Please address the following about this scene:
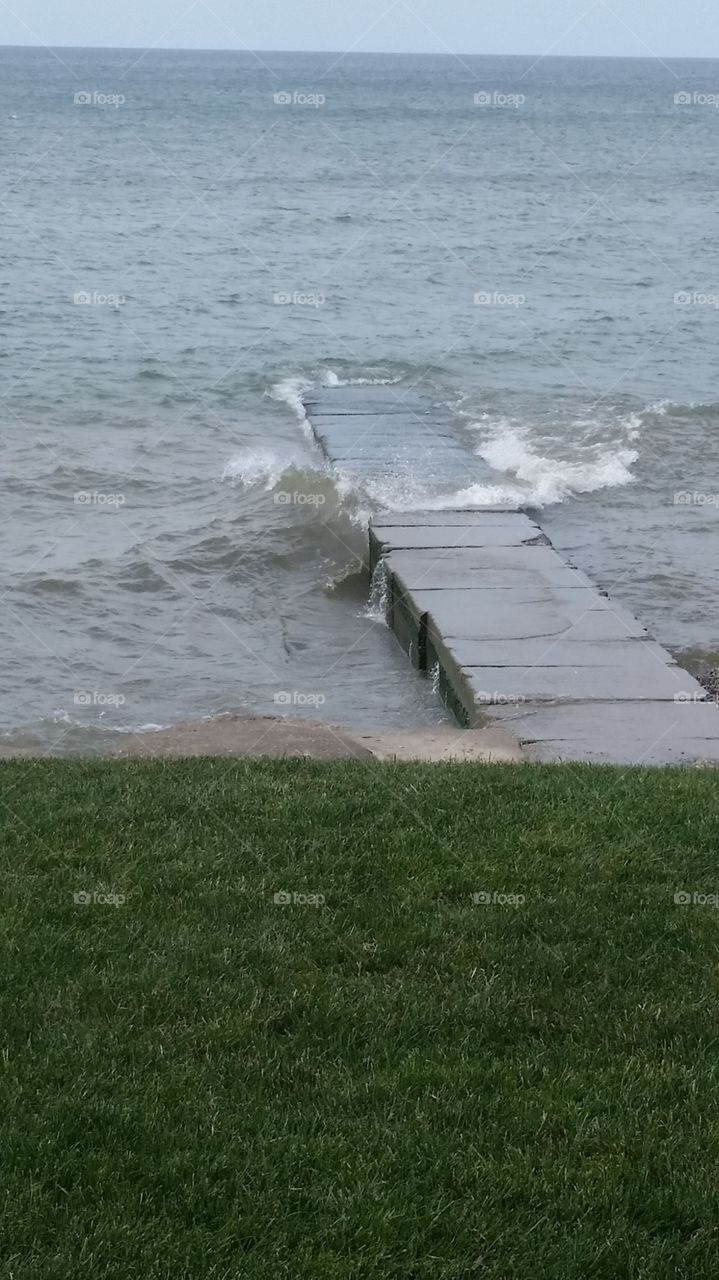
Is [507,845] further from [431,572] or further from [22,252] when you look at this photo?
[22,252]

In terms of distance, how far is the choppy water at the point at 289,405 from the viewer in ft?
36.9

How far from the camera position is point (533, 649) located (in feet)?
30.6

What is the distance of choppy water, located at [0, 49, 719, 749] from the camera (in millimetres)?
11234

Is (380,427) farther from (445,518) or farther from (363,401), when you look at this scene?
(445,518)

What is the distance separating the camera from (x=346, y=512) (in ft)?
45.4

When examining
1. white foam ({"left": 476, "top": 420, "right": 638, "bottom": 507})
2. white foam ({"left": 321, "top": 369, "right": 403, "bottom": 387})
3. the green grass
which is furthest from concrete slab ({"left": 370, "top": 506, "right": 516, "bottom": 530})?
A: white foam ({"left": 321, "top": 369, "right": 403, "bottom": 387})

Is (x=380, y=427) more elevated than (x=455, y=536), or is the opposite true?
(x=380, y=427)

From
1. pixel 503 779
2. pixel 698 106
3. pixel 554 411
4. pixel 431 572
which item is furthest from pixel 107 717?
pixel 698 106

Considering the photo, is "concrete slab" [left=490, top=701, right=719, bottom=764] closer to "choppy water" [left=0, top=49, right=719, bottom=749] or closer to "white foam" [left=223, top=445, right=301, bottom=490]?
"choppy water" [left=0, top=49, right=719, bottom=749]

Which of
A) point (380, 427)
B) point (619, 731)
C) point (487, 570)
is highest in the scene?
point (380, 427)

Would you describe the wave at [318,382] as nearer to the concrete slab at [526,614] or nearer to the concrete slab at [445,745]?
the concrete slab at [526,614]

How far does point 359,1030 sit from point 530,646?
5011mm

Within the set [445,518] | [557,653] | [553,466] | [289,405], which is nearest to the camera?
[557,653]

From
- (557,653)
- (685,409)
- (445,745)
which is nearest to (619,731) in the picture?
(445,745)
